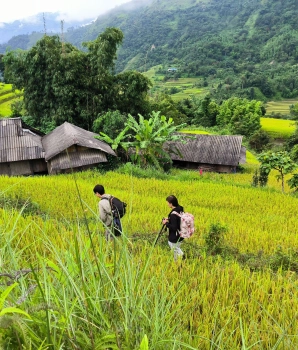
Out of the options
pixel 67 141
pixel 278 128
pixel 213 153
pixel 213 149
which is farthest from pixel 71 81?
pixel 278 128

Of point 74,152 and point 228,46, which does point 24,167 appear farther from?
point 228,46

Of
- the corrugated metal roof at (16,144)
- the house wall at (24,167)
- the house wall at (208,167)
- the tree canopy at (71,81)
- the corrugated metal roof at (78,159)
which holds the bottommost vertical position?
the house wall at (208,167)

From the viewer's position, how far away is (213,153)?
2130 centimetres

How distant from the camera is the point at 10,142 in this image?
1614cm

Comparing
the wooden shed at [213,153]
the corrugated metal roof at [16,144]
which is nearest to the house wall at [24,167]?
the corrugated metal roof at [16,144]

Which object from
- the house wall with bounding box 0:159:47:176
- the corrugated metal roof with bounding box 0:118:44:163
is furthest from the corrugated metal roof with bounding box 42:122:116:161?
the house wall with bounding box 0:159:47:176

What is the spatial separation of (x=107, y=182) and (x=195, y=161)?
10498 mm

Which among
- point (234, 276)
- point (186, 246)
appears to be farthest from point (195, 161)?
point (234, 276)

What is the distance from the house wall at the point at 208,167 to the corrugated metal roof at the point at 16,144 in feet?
32.9

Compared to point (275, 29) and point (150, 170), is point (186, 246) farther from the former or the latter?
point (275, 29)

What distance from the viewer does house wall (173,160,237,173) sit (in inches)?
835

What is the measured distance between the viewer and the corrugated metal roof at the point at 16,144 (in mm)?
15773

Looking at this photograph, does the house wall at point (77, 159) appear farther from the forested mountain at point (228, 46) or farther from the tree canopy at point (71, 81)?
the forested mountain at point (228, 46)

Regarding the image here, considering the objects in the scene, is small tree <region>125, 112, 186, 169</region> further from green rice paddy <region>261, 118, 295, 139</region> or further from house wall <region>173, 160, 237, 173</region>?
green rice paddy <region>261, 118, 295, 139</region>
